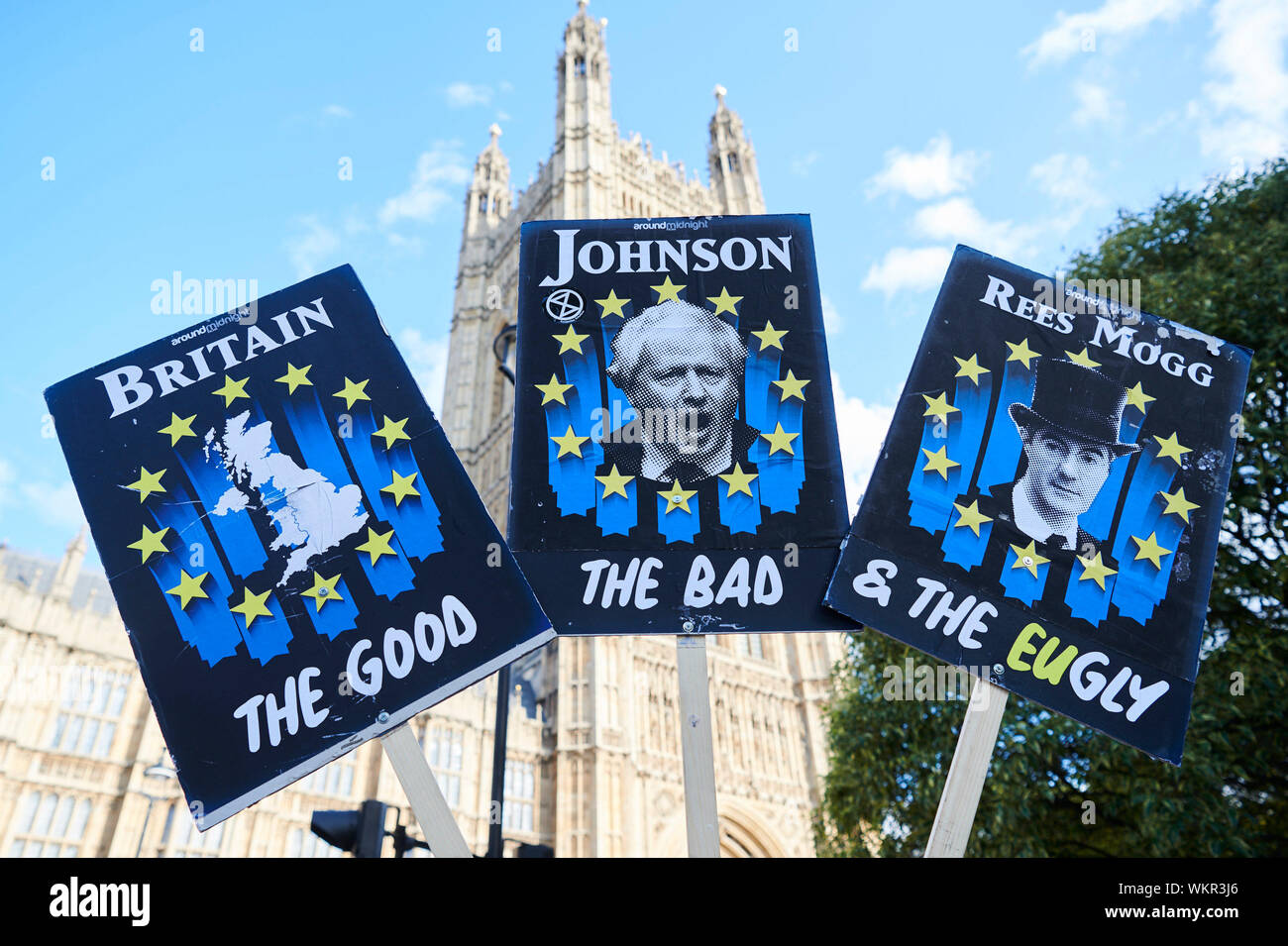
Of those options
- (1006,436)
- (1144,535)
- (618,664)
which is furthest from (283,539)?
(618,664)

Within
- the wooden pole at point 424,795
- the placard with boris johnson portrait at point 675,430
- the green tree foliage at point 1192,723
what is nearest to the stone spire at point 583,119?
the green tree foliage at point 1192,723

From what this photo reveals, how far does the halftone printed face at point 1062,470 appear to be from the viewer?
3.93m

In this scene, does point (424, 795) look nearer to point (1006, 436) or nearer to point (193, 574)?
point (193, 574)

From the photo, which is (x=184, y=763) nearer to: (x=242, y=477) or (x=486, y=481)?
(x=242, y=477)

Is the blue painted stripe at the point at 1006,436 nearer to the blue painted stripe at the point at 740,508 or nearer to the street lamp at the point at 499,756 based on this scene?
the blue painted stripe at the point at 740,508

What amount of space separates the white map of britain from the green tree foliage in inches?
290

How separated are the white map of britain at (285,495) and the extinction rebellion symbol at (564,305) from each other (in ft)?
4.18

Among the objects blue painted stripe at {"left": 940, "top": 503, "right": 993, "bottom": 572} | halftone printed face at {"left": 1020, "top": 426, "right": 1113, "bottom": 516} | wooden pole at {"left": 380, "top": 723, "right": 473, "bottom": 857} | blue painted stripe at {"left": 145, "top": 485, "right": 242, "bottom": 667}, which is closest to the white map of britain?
blue painted stripe at {"left": 145, "top": 485, "right": 242, "bottom": 667}

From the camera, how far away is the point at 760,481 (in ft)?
12.7

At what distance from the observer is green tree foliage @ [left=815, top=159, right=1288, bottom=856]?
28.5ft

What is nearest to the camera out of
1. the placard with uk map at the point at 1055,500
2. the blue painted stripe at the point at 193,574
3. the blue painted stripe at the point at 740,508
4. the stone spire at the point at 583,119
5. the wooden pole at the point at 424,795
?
the wooden pole at the point at 424,795

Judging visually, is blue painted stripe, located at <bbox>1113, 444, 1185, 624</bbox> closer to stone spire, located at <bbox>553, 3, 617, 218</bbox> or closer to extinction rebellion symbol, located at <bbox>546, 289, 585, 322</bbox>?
extinction rebellion symbol, located at <bbox>546, 289, 585, 322</bbox>

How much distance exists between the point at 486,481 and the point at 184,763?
45.6m
